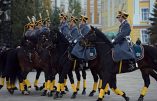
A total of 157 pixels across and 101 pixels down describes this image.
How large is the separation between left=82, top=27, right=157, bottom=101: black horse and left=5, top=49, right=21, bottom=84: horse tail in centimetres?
372

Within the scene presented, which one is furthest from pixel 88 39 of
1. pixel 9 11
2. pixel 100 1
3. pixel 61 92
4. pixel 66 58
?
pixel 100 1

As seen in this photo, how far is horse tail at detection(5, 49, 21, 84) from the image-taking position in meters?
18.3

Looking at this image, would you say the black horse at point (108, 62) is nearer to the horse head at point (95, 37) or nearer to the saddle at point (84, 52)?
the horse head at point (95, 37)

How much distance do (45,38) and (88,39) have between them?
74.2 inches

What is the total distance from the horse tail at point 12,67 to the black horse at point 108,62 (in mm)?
3716

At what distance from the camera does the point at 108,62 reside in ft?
50.2

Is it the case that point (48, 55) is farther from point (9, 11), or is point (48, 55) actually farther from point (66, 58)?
point (9, 11)

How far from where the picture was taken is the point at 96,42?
15.7 m

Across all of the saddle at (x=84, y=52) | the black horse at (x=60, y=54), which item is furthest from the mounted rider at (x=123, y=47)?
the black horse at (x=60, y=54)

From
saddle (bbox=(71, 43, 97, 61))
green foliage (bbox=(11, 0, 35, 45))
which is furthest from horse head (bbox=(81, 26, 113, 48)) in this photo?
green foliage (bbox=(11, 0, 35, 45))

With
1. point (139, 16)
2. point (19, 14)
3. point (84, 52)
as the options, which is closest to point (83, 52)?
point (84, 52)

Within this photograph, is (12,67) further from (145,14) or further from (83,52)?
(145,14)

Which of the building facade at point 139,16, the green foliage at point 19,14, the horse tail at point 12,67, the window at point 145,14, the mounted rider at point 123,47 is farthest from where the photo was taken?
the window at point 145,14

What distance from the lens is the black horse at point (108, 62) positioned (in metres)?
15.3
